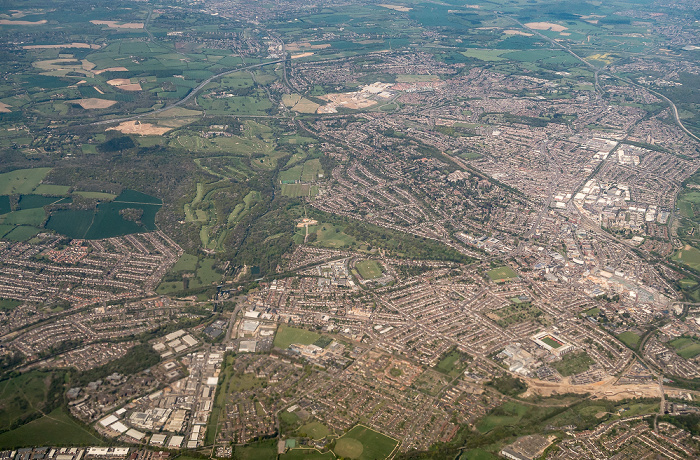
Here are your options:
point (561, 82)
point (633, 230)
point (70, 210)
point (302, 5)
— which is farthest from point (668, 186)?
point (302, 5)

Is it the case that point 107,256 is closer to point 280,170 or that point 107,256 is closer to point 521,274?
point 280,170

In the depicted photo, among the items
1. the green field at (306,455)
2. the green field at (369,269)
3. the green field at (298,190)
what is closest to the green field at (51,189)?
the green field at (298,190)

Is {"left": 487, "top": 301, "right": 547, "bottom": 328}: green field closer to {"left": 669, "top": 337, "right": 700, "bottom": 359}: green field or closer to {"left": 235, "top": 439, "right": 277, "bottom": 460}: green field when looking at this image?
{"left": 669, "top": 337, "right": 700, "bottom": 359}: green field

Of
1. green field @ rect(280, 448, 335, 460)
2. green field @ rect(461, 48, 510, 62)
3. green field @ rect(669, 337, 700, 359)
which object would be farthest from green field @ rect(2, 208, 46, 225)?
green field @ rect(461, 48, 510, 62)

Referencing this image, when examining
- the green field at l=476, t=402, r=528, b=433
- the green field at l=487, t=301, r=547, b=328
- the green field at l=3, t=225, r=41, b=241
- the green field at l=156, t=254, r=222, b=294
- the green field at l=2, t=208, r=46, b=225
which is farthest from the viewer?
the green field at l=2, t=208, r=46, b=225

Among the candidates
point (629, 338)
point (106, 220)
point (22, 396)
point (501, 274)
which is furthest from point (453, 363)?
point (106, 220)

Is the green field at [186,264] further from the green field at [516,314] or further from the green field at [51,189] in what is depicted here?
the green field at [516,314]
